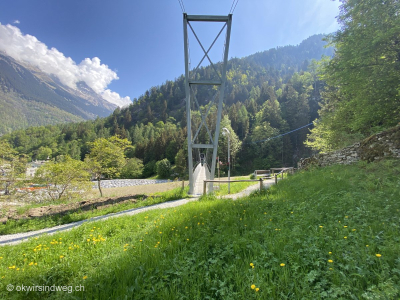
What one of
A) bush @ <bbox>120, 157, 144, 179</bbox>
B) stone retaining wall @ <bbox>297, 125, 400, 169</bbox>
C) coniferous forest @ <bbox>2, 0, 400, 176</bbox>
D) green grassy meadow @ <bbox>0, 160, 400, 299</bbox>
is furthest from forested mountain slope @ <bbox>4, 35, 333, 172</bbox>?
green grassy meadow @ <bbox>0, 160, 400, 299</bbox>

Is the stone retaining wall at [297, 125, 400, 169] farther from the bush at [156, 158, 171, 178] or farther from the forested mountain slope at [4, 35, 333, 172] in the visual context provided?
the bush at [156, 158, 171, 178]

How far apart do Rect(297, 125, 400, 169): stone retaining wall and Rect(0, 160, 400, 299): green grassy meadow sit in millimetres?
3232

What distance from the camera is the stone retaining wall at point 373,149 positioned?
Result: 19.7ft

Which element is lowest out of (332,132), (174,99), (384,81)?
(332,132)

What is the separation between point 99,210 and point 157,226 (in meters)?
4.14

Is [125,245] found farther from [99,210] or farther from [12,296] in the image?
[99,210]

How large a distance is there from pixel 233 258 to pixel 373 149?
7419mm

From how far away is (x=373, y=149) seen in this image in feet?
21.6

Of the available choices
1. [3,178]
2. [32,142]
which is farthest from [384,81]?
[32,142]

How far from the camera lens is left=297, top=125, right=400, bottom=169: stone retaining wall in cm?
601

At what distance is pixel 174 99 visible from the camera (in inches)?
5118

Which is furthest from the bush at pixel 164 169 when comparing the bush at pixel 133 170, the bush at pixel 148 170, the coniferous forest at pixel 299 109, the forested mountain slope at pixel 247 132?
the bush at pixel 148 170

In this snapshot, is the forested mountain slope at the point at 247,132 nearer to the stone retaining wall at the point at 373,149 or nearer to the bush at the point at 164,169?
Answer: the bush at the point at 164,169

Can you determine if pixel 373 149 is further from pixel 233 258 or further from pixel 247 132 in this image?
pixel 247 132
